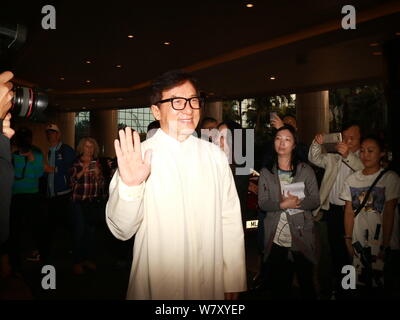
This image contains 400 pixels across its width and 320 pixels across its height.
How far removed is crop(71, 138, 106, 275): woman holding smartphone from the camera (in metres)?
4.36

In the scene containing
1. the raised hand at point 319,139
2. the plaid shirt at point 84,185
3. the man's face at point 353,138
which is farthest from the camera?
the plaid shirt at point 84,185

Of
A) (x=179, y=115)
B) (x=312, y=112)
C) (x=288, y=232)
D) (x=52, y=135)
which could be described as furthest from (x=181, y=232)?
(x=312, y=112)

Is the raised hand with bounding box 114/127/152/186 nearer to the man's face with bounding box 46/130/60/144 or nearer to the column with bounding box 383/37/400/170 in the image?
the man's face with bounding box 46/130/60/144

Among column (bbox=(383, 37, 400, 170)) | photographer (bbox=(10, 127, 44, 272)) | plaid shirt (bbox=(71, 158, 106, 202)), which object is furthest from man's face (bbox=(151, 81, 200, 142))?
column (bbox=(383, 37, 400, 170))

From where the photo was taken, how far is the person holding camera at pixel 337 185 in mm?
3396

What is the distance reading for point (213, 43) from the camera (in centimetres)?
812

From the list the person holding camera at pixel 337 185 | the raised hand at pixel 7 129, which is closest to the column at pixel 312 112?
the person holding camera at pixel 337 185

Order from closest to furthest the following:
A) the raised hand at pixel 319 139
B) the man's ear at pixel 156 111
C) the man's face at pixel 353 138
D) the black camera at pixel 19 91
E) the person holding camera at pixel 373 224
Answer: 1. the black camera at pixel 19 91
2. the man's ear at pixel 156 111
3. the person holding camera at pixel 373 224
4. the man's face at pixel 353 138
5. the raised hand at pixel 319 139

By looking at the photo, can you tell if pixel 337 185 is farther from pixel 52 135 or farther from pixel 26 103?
pixel 52 135

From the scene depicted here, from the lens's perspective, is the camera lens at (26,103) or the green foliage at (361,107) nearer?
the camera lens at (26,103)

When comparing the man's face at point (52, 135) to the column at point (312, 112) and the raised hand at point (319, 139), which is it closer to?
the raised hand at point (319, 139)

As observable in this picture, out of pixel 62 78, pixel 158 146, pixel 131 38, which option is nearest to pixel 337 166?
pixel 158 146

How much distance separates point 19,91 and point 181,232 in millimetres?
944

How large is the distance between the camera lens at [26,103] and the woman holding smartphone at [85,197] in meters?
2.89
